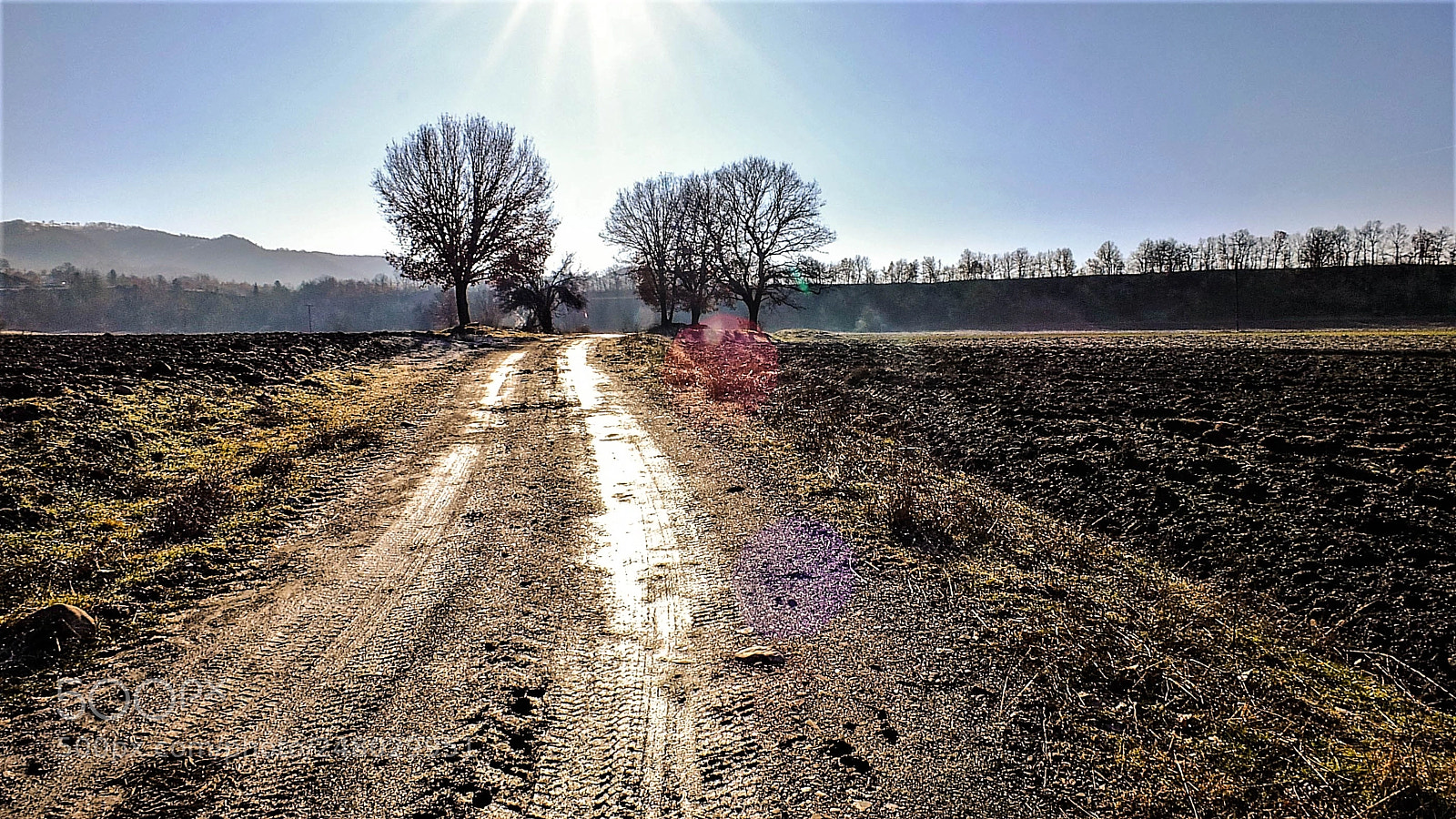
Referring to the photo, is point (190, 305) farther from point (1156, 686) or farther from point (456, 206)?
point (1156, 686)

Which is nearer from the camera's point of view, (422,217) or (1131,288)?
(422,217)

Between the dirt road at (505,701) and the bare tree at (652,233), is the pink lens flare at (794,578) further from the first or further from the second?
the bare tree at (652,233)

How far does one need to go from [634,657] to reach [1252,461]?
665cm

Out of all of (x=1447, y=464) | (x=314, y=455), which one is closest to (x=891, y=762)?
(x=1447, y=464)

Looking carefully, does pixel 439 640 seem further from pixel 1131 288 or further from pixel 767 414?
pixel 1131 288

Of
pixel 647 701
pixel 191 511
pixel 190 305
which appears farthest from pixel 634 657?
pixel 190 305

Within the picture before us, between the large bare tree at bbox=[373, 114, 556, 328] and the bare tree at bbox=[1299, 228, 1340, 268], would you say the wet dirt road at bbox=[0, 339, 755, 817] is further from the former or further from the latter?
the bare tree at bbox=[1299, 228, 1340, 268]

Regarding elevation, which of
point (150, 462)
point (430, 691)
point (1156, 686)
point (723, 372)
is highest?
point (723, 372)

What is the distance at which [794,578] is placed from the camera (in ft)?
15.8

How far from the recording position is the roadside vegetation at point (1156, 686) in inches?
106

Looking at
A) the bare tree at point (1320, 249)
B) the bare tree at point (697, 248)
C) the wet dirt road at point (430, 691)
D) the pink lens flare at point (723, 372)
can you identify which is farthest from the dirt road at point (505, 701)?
the bare tree at point (1320, 249)

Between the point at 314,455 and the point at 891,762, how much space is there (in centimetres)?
758

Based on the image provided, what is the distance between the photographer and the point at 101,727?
9.57 ft

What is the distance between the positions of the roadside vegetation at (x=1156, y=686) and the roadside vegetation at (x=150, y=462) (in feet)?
15.8
